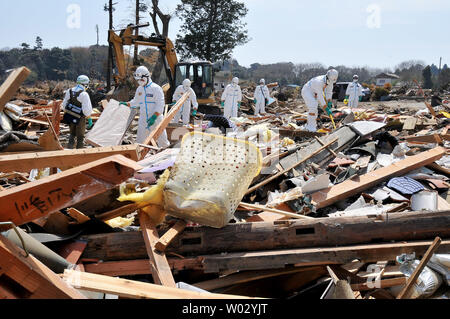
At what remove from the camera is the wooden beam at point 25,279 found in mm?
1783

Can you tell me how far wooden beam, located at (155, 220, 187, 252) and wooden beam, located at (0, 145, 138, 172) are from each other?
24.3 inches

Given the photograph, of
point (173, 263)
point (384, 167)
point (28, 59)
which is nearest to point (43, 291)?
point (173, 263)

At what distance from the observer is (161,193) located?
288 cm

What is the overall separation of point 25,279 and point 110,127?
5.11m

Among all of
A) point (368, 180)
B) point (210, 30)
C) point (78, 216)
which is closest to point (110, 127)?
point (78, 216)

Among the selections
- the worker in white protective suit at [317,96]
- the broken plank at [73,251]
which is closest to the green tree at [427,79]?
the worker in white protective suit at [317,96]

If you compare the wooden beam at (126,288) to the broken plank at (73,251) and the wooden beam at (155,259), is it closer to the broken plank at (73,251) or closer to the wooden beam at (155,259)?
the wooden beam at (155,259)

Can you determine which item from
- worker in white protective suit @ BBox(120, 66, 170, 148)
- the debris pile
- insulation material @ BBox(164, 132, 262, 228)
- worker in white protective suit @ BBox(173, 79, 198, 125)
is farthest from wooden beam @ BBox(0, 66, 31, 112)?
worker in white protective suit @ BBox(173, 79, 198, 125)

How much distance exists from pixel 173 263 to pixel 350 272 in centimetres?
132

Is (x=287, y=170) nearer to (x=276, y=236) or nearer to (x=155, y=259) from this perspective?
(x=276, y=236)

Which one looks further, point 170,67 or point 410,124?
point 170,67

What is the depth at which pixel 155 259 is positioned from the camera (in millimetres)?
2461

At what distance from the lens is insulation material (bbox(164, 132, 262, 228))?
266 cm

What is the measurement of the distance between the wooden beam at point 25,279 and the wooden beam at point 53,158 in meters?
0.70
